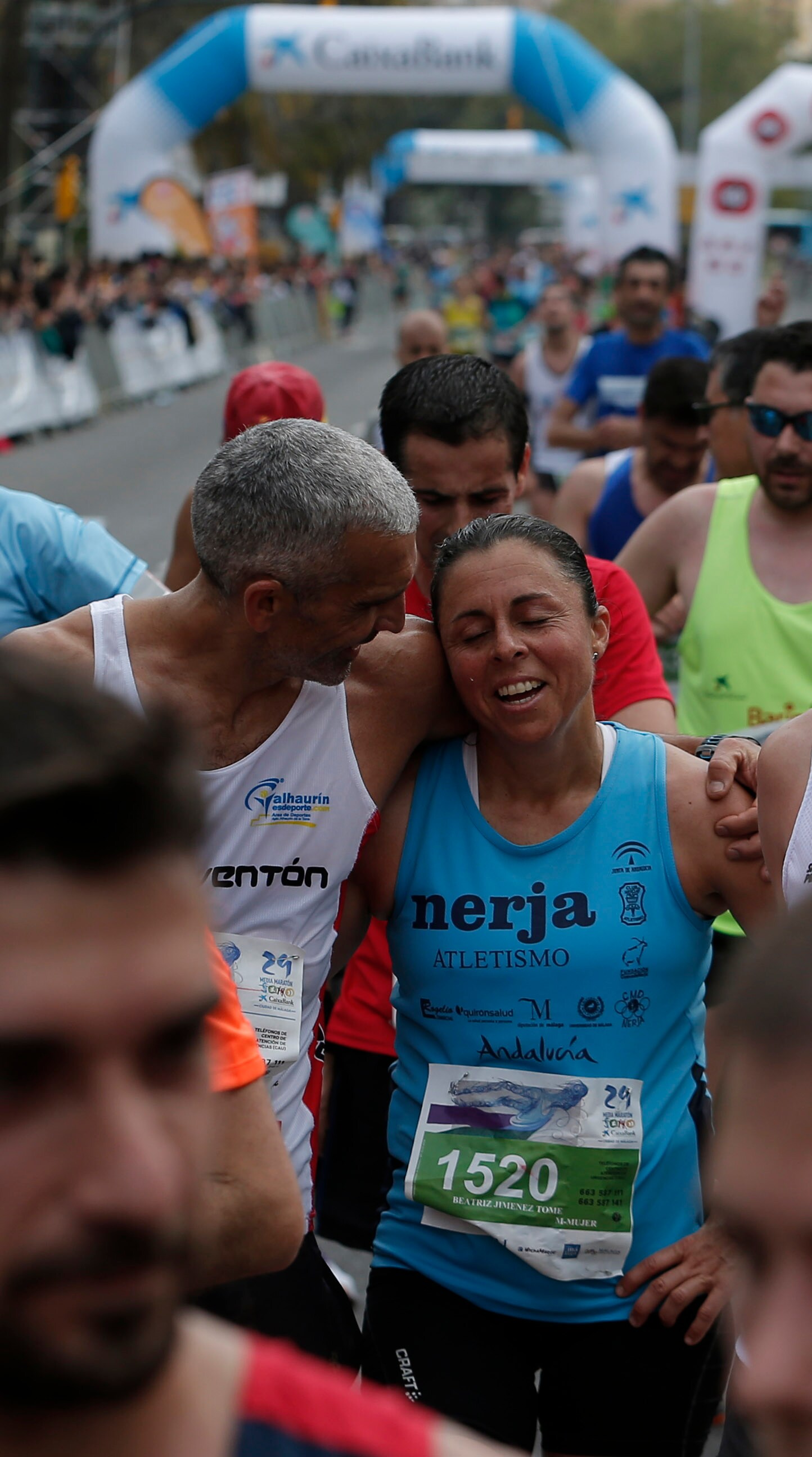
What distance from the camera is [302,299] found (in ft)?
120

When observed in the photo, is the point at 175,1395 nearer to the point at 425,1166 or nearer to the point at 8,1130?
the point at 8,1130

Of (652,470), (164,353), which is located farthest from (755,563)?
(164,353)

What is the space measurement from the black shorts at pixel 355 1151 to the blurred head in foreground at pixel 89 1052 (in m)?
2.45

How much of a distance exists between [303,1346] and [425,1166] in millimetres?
334

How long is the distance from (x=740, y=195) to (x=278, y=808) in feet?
64.7

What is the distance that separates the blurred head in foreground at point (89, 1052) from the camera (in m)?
0.88

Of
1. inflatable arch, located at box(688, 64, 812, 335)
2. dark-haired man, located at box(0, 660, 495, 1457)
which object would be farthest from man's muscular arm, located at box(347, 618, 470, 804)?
inflatable arch, located at box(688, 64, 812, 335)

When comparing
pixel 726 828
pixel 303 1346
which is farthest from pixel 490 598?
pixel 303 1346

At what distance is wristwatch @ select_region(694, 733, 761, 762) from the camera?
281cm

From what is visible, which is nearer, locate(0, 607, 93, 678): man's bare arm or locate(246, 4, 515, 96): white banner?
locate(0, 607, 93, 678): man's bare arm

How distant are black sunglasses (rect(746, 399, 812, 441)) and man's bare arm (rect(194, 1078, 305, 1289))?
106 inches

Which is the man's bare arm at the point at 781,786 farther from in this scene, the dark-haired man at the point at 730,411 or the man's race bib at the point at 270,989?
the dark-haired man at the point at 730,411

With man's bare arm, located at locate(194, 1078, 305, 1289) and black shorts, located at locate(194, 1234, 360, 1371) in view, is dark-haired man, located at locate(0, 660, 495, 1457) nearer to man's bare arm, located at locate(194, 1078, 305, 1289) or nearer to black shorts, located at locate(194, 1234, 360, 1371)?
man's bare arm, located at locate(194, 1078, 305, 1289)

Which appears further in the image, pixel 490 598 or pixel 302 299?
pixel 302 299
